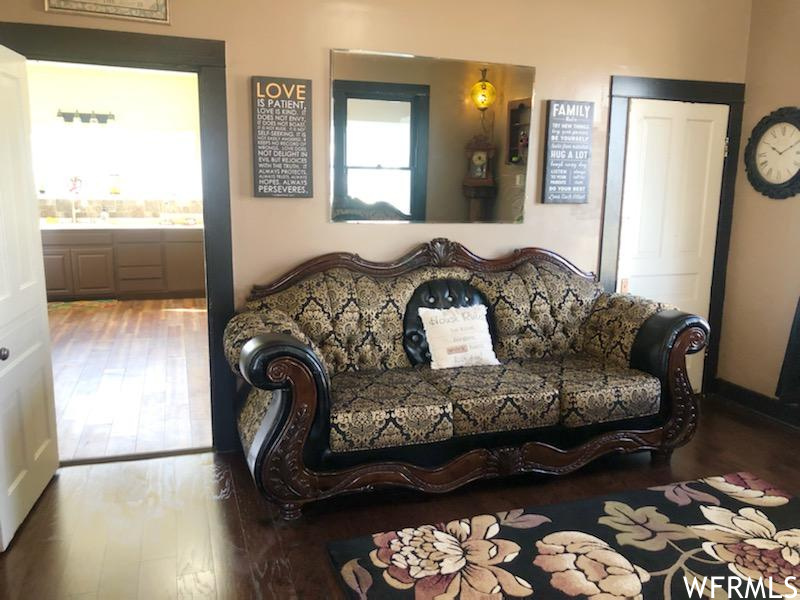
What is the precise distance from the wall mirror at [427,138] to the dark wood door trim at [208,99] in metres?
0.59

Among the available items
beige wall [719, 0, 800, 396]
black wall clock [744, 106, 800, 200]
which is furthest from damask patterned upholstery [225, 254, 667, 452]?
black wall clock [744, 106, 800, 200]

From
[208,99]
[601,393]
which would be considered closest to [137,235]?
[208,99]

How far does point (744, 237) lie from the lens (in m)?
4.13

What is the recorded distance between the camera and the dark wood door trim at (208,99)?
2834 mm

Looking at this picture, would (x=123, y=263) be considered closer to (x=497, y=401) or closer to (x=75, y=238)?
(x=75, y=238)

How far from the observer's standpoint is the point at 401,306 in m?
3.33

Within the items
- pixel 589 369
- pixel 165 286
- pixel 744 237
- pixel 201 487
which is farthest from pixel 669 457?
pixel 165 286

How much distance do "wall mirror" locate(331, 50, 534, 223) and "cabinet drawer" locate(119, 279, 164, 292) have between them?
479 cm

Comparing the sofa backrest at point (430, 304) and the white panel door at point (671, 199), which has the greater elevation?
the white panel door at point (671, 199)

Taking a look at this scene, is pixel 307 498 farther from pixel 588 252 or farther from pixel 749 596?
pixel 588 252

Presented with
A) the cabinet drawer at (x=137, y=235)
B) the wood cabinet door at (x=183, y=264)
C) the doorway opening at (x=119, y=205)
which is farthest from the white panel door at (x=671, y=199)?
the cabinet drawer at (x=137, y=235)

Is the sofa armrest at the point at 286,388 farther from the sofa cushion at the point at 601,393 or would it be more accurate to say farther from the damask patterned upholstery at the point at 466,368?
the sofa cushion at the point at 601,393

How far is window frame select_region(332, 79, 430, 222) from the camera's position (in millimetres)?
3336

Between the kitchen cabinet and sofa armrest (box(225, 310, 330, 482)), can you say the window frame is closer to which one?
sofa armrest (box(225, 310, 330, 482))
